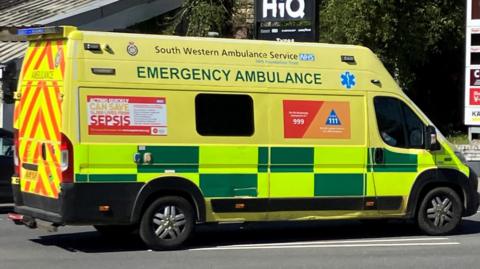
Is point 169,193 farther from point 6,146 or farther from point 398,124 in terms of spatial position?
point 6,146

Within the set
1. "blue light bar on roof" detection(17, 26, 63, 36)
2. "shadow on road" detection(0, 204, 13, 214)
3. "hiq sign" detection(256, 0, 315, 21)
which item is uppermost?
"hiq sign" detection(256, 0, 315, 21)

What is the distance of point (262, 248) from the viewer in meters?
10.6

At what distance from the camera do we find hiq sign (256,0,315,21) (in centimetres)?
1781

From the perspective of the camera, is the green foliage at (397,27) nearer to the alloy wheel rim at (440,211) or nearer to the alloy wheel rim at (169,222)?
the alloy wheel rim at (440,211)

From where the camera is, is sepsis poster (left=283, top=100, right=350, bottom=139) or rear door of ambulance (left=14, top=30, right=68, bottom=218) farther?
sepsis poster (left=283, top=100, right=350, bottom=139)

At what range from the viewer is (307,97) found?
10.7m

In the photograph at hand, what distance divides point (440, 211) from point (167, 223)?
3689mm

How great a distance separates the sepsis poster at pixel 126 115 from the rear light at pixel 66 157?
275mm

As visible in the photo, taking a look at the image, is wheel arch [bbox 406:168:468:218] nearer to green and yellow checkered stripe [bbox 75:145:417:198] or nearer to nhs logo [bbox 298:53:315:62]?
green and yellow checkered stripe [bbox 75:145:417:198]

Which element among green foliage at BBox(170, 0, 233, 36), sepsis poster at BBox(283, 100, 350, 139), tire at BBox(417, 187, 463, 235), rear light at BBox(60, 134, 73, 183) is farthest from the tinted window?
green foliage at BBox(170, 0, 233, 36)

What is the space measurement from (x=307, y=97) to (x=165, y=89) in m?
1.78

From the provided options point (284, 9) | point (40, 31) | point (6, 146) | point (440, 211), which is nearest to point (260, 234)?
point (440, 211)

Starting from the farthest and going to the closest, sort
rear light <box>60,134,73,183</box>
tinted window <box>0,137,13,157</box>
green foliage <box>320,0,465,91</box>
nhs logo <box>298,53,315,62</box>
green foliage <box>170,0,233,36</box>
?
green foliage <box>170,0,233,36</box> → green foliage <box>320,0,465,91</box> → tinted window <box>0,137,13,157</box> → nhs logo <box>298,53,315,62</box> → rear light <box>60,134,73,183</box>

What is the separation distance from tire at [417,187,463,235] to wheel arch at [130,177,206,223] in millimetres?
3010
